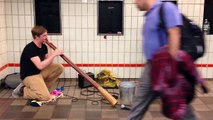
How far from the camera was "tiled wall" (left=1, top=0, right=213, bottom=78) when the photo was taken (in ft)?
19.7

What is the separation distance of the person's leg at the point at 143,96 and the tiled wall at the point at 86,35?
3207mm

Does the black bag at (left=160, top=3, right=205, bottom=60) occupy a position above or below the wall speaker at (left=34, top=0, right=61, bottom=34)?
below

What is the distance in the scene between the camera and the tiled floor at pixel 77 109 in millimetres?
4383

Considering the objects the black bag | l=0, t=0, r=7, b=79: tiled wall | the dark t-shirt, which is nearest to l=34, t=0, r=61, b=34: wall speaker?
l=0, t=0, r=7, b=79: tiled wall

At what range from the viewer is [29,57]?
4.88m

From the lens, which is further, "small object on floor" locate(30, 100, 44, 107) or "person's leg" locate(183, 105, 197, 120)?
"small object on floor" locate(30, 100, 44, 107)

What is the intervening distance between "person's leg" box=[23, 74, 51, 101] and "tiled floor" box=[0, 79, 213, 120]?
14 cm

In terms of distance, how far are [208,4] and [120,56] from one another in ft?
6.91

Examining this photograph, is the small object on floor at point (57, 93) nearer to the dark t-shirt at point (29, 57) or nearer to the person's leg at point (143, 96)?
the dark t-shirt at point (29, 57)

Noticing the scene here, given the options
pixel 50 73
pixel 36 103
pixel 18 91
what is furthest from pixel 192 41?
pixel 18 91

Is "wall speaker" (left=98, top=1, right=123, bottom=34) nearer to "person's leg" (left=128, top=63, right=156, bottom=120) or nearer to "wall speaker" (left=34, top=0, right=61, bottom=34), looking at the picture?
"wall speaker" (left=34, top=0, right=61, bottom=34)

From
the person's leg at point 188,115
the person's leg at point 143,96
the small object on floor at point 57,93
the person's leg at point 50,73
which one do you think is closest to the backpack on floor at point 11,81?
the person's leg at point 50,73

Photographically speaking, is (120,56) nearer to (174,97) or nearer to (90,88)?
(90,88)

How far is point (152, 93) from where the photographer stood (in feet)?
9.76
